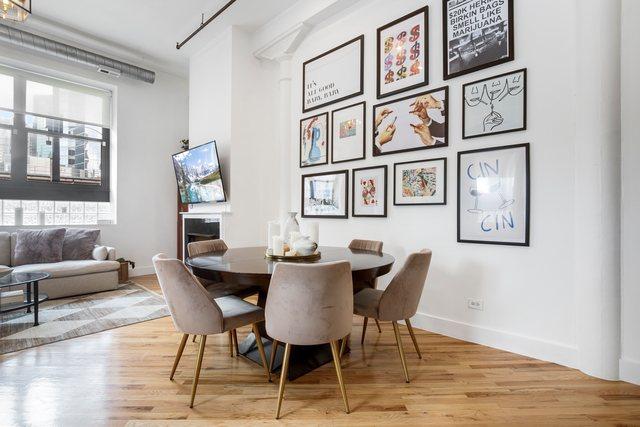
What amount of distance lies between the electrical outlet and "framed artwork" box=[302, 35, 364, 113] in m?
2.36

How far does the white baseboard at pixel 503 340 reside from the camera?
2283 millimetres

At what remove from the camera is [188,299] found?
181 cm

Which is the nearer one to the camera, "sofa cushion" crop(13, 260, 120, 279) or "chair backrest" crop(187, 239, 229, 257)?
"chair backrest" crop(187, 239, 229, 257)

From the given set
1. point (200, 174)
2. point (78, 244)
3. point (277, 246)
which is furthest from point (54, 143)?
point (277, 246)

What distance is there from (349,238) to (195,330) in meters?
2.12

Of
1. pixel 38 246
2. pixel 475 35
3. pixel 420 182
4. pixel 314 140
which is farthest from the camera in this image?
pixel 38 246

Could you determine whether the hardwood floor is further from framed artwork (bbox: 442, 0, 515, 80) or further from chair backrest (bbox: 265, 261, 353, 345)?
framed artwork (bbox: 442, 0, 515, 80)

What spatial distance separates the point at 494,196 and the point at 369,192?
1227 mm

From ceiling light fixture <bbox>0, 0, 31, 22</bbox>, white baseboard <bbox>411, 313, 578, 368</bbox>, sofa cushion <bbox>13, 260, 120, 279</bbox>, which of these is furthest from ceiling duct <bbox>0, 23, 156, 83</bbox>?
white baseboard <bbox>411, 313, 578, 368</bbox>

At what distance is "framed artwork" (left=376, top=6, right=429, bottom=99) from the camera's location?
3.00 metres

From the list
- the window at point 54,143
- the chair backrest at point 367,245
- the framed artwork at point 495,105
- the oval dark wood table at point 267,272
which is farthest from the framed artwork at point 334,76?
the window at point 54,143

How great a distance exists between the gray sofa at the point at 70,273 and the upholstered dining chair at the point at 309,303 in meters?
3.78

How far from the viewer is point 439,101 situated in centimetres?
289

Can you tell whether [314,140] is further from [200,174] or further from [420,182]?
[200,174]
